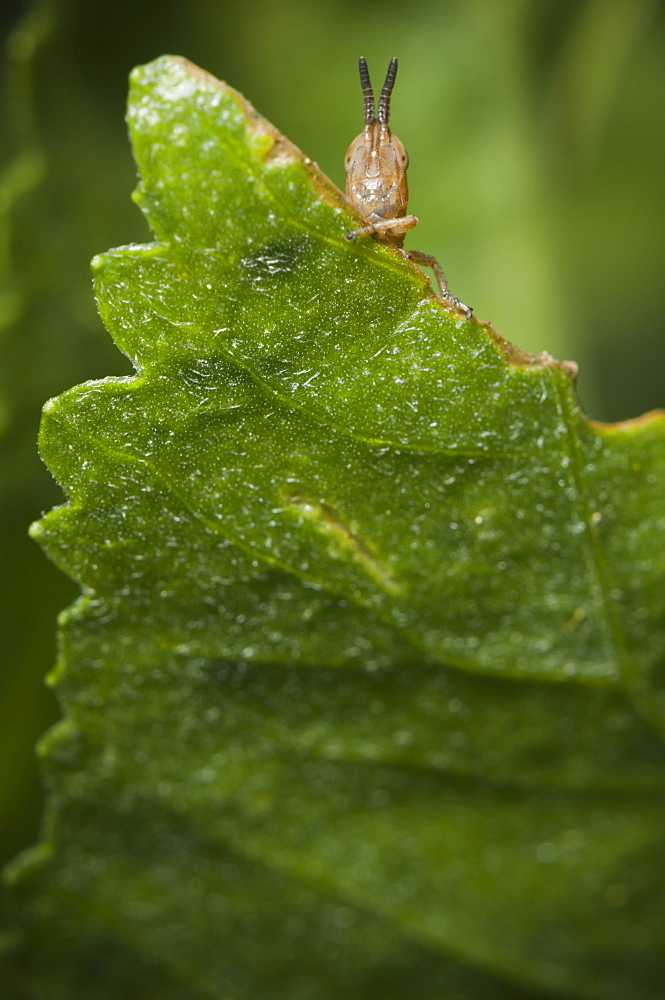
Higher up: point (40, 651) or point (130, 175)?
point (130, 175)

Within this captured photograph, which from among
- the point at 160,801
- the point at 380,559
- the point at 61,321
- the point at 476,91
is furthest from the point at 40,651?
the point at 476,91

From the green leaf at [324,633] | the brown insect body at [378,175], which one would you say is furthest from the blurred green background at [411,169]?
the brown insect body at [378,175]

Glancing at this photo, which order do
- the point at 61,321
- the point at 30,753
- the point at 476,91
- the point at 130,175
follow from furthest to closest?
1. the point at 476,91
2. the point at 130,175
3. the point at 61,321
4. the point at 30,753

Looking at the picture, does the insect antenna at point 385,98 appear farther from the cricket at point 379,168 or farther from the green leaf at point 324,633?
the green leaf at point 324,633

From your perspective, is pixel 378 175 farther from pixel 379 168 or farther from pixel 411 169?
pixel 411 169

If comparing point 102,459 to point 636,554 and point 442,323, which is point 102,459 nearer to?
point 442,323

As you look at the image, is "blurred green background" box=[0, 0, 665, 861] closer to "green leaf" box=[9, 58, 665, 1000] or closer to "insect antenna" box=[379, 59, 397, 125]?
"green leaf" box=[9, 58, 665, 1000]
